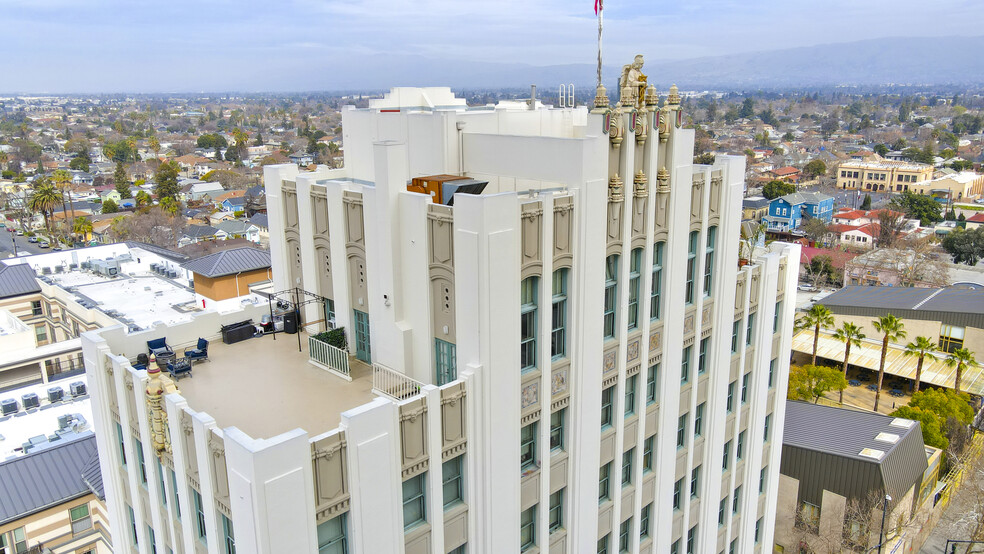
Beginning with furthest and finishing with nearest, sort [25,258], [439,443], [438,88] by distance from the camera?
[25,258]
[438,88]
[439,443]

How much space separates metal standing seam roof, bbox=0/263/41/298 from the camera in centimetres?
7126


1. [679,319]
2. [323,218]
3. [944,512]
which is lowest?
[944,512]

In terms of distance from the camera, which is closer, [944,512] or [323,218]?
[323,218]

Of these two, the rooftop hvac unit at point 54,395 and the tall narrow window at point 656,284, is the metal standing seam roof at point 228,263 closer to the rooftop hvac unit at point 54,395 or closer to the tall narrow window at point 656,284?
the rooftop hvac unit at point 54,395

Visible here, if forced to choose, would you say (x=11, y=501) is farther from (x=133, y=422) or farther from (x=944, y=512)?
(x=944, y=512)

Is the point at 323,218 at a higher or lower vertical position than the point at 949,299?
higher

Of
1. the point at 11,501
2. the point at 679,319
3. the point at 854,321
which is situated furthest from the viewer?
the point at 854,321

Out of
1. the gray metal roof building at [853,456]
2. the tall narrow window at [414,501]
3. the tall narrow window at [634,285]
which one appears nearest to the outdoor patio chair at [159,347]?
the tall narrow window at [414,501]

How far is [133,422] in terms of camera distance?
2200cm

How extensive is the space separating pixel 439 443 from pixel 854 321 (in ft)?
271

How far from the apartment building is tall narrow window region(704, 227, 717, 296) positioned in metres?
0.11

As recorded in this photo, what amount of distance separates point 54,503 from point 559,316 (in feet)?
109

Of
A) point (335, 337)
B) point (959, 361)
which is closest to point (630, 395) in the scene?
point (335, 337)

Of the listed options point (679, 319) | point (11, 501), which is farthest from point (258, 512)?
point (11, 501)
